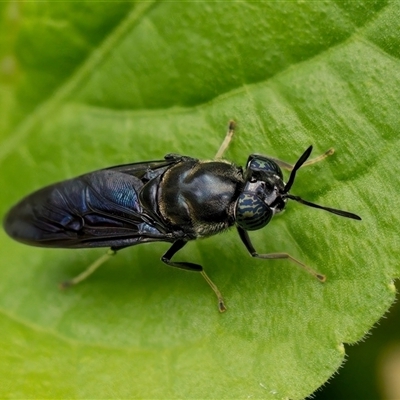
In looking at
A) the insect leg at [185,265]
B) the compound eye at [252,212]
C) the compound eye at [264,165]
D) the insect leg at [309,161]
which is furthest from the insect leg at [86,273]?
the insect leg at [309,161]

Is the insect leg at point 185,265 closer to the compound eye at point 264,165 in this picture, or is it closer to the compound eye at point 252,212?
the compound eye at point 252,212

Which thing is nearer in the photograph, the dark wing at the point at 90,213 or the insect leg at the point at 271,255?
the insect leg at the point at 271,255

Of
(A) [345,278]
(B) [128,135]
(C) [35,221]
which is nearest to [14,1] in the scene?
(B) [128,135]

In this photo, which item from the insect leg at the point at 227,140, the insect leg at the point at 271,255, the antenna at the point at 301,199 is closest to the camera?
the antenna at the point at 301,199

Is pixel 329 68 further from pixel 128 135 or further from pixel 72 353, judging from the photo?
pixel 72 353

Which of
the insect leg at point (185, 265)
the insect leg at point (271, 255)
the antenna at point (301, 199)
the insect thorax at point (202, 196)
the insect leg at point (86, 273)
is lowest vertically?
the insect leg at point (86, 273)

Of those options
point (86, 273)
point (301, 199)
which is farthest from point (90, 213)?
point (301, 199)

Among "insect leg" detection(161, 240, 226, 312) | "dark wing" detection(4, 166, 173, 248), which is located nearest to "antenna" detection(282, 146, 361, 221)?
"insect leg" detection(161, 240, 226, 312)
